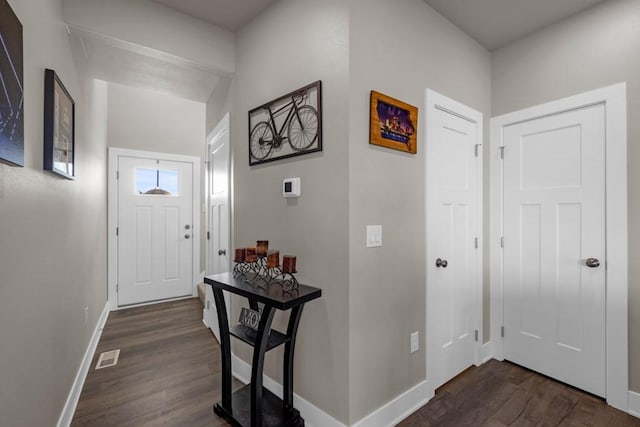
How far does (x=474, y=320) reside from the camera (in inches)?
97.3

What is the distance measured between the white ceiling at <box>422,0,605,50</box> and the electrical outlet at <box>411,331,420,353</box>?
7.10 ft

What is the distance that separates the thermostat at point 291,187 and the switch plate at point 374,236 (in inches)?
19.0

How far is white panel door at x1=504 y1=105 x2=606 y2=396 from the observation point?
2082 millimetres

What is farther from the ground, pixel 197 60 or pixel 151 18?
pixel 151 18

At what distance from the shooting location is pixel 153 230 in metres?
4.29

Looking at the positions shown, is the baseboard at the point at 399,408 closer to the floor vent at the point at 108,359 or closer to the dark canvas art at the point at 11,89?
the dark canvas art at the point at 11,89

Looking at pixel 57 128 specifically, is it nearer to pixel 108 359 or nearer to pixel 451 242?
pixel 108 359

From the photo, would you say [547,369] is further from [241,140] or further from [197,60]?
[197,60]

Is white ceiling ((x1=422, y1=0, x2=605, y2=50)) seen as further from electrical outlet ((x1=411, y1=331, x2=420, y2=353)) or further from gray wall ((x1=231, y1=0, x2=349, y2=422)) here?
electrical outlet ((x1=411, y1=331, x2=420, y2=353))

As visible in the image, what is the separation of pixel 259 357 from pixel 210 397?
0.87m

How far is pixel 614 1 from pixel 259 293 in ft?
9.29

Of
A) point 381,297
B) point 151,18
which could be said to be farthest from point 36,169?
point 381,297

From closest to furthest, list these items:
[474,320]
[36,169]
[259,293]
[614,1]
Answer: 1. [36,169]
2. [259,293]
3. [614,1]
4. [474,320]

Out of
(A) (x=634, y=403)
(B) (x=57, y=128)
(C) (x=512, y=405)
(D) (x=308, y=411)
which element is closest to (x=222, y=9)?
(B) (x=57, y=128)
